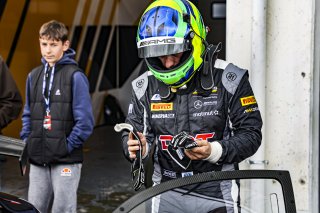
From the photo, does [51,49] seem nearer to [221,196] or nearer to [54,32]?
[54,32]

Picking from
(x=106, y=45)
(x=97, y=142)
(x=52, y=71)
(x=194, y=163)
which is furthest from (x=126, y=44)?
(x=194, y=163)

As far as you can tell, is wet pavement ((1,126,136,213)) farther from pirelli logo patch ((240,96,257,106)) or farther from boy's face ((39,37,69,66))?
pirelli logo patch ((240,96,257,106))

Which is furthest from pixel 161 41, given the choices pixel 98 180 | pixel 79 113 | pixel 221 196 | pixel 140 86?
pixel 98 180

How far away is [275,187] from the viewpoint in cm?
207

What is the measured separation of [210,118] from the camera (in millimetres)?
2471

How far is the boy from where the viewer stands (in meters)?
3.70

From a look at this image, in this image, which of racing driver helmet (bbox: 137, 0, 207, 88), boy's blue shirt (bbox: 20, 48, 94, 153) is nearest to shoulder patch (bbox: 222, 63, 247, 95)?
racing driver helmet (bbox: 137, 0, 207, 88)

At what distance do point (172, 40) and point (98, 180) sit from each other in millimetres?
4382

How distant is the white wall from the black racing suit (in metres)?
1.34

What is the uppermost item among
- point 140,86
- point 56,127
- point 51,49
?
point 51,49

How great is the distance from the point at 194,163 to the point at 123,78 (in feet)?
29.9

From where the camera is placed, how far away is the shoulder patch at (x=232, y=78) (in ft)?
8.03

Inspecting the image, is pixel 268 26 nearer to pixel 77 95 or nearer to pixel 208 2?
pixel 77 95

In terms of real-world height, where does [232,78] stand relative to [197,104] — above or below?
above
